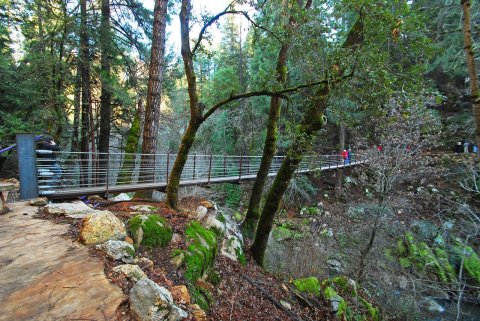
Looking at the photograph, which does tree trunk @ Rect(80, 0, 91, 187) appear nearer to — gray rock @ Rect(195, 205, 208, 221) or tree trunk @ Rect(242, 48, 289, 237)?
gray rock @ Rect(195, 205, 208, 221)

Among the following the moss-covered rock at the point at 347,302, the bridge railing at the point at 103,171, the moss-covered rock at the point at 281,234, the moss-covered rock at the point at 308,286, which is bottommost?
the moss-covered rock at the point at 281,234

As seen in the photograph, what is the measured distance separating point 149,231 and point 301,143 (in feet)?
8.12

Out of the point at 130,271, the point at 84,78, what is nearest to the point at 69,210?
the point at 130,271

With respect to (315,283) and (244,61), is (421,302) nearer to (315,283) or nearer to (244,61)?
(315,283)

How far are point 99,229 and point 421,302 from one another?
27.3 ft

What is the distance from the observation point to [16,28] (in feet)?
21.9

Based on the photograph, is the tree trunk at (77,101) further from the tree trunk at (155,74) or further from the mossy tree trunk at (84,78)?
the tree trunk at (155,74)

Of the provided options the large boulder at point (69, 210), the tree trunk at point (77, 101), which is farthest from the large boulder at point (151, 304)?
the tree trunk at point (77, 101)

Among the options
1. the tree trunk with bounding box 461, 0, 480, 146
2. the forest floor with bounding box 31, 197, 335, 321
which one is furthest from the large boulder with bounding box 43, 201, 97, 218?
the tree trunk with bounding box 461, 0, 480, 146

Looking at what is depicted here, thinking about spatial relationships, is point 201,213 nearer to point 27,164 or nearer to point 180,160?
point 180,160

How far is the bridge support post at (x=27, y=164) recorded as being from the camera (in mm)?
3639

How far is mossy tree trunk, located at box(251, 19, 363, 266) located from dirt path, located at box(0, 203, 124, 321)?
114 inches

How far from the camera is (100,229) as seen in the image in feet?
8.45

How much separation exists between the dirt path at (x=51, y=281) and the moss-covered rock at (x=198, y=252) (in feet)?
3.56
